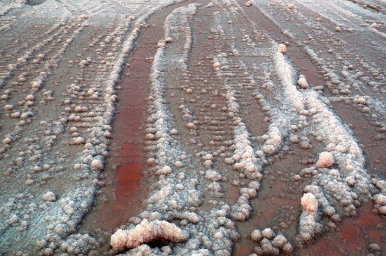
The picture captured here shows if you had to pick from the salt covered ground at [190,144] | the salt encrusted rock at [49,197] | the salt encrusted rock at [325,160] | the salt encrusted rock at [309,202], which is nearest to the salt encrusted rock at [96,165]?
the salt covered ground at [190,144]

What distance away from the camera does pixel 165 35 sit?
569cm

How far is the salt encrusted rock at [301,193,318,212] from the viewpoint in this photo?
229 cm

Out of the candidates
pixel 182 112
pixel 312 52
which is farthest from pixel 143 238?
pixel 312 52

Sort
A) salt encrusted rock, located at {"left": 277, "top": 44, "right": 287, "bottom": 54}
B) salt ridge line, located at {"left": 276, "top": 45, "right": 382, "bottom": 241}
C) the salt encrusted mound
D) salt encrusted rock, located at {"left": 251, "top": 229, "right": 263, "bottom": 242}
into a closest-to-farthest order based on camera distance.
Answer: the salt encrusted mound < salt encrusted rock, located at {"left": 251, "top": 229, "right": 263, "bottom": 242} < salt ridge line, located at {"left": 276, "top": 45, "right": 382, "bottom": 241} < salt encrusted rock, located at {"left": 277, "top": 44, "right": 287, "bottom": 54}

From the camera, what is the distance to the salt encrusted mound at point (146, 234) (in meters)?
2.01

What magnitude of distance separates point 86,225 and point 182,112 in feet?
5.23

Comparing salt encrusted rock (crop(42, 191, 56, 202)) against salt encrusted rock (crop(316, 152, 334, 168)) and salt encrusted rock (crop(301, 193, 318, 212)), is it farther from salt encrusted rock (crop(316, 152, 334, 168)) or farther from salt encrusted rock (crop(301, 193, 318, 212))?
salt encrusted rock (crop(316, 152, 334, 168))

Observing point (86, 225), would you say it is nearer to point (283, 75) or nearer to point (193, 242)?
point (193, 242)

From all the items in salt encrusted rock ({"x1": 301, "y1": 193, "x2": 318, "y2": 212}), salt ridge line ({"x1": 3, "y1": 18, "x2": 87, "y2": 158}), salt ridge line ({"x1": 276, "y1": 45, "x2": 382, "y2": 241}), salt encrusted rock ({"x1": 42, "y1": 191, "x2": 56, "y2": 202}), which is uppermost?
salt ridge line ({"x1": 3, "y1": 18, "x2": 87, "y2": 158})

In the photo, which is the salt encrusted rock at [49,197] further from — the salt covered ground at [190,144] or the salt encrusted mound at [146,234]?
the salt encrusted mound at [146,234]

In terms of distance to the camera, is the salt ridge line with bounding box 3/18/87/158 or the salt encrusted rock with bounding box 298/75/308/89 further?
the salt encrusted rock with bounding box 298/75/308/89

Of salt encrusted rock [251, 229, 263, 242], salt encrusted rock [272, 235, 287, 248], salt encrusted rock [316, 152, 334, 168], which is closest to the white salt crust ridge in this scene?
salt encrusted rock [316, 152, 334, 168]

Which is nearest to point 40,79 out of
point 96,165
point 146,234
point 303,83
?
point 96,165

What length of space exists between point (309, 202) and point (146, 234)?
110 centimetres
